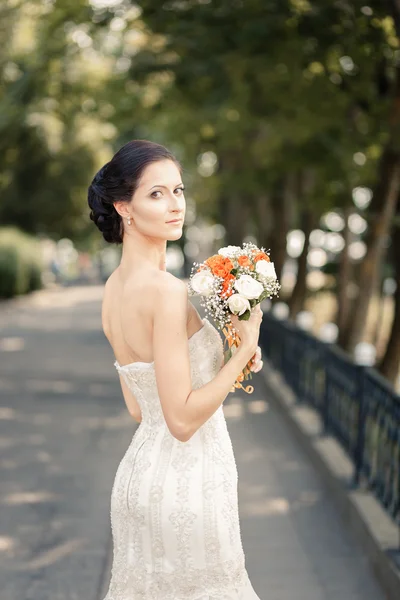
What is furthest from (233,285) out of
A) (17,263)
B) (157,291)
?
(17,263)

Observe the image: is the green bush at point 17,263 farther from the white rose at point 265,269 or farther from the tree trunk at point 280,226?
the white rose at point 265,269

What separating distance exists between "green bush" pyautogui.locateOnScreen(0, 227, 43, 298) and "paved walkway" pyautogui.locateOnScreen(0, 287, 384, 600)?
2347 centimetres

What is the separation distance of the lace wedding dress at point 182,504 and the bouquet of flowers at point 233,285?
0.20ft

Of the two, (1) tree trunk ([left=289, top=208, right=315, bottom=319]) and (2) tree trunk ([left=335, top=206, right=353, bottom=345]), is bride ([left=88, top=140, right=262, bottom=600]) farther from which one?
(1) tree trunk ([left=289, top=208, right=315, bottom=319])

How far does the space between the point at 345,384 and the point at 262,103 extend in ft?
22.4

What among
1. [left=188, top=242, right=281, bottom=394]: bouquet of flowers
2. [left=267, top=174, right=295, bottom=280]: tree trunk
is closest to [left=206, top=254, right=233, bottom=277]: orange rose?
[left=188, top=242, right=281, bottom=394]: bouquet of flowers

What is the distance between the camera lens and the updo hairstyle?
10.2 feet

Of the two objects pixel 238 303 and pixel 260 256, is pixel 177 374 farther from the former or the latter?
pixel 260 256

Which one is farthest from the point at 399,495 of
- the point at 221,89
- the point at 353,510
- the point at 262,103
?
the point at 262,103

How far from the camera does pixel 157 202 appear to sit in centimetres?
309

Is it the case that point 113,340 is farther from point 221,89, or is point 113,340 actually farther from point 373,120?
point 373,120

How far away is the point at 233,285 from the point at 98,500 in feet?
17.3

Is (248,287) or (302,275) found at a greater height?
(248,287)

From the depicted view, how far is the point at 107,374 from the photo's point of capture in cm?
1741
